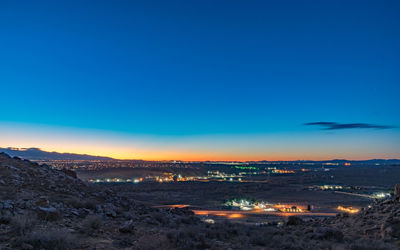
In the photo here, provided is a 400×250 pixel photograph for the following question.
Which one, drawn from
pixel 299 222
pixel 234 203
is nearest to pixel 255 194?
pixel 234 203

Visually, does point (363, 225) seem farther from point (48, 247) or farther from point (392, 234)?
point (48, 247)

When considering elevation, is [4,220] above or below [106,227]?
above

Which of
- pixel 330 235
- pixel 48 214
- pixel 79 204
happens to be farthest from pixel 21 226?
pixel 330 235

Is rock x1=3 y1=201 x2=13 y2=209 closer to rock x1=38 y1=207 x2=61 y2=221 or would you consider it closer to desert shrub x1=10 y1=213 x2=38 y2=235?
rock x1=38 y1=207 x2=61 y2=221

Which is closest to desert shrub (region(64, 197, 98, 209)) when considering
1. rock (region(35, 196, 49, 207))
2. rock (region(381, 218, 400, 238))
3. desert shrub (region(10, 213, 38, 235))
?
rock (region(35, 196, 49, 207))

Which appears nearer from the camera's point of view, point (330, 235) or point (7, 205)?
point (7, 205)

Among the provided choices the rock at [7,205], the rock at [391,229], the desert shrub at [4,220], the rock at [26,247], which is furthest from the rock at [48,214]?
the rock at [391,229]

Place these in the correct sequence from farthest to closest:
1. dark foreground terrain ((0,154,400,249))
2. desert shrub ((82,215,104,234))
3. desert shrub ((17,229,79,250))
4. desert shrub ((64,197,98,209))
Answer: desert shrub ((64,197,98,209))
desert shrub ((82,215,104,234))
dark foreground terrain ((0,154,400,249))
desert shrub ((17,229,79,250))

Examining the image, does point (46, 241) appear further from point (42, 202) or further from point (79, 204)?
point (79, 204)
